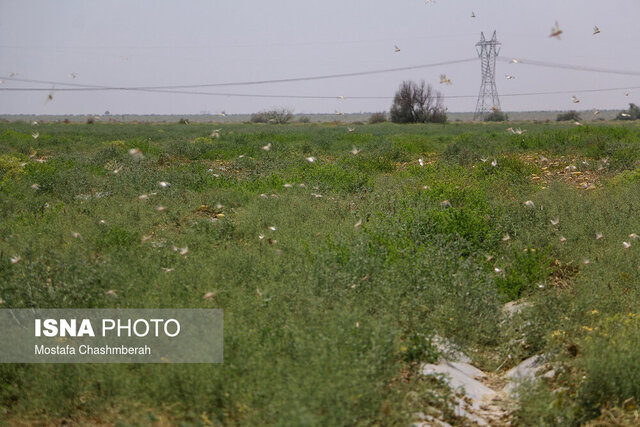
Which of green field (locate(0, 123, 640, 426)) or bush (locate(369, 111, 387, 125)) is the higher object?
bush (locate(369, 111, 387, 125))

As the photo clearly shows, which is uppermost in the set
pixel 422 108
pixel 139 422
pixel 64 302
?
pixel 422 108

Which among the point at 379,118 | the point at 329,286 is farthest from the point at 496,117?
the point at 329,286

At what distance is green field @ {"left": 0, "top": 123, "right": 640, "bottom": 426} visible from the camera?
391 cm

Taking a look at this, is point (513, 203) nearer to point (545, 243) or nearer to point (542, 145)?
point (545, 243)

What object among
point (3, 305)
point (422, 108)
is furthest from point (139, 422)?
point (422, 108)

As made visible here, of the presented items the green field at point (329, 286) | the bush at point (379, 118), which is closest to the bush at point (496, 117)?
the bush at point (379, 118)

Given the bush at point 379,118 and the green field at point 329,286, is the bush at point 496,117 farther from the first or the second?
the green field at point 329,286

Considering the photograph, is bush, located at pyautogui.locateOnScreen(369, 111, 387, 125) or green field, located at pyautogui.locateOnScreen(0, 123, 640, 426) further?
bush, located at pyautogui.locateOnScreen(369, 111, 387, 125)

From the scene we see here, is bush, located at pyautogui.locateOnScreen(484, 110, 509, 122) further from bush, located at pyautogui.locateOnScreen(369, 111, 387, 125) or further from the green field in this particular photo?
the green field

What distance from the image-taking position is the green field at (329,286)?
3908 millimetres

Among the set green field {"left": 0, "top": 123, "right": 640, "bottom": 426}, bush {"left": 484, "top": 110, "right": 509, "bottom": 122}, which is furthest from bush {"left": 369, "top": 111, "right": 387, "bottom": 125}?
green field {"left": 0, "top": 123, "right": 640, "bottom": 426}

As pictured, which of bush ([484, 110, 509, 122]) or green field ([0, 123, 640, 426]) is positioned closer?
green field ([0, 123, 640, 426])

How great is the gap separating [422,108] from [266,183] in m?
51.4

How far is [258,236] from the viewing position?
776 centimetres
